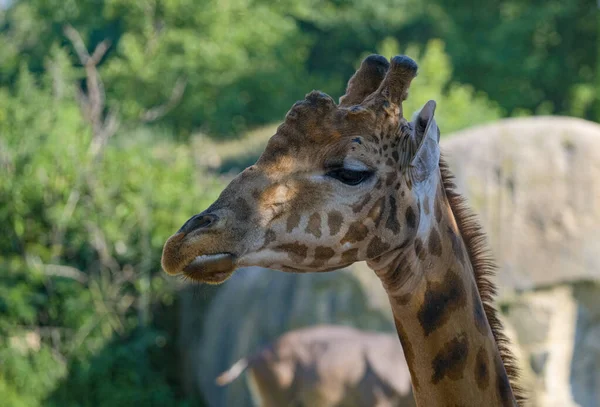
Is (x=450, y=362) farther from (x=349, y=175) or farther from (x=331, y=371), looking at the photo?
(x=331, y=371)

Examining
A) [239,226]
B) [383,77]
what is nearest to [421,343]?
[239,226]

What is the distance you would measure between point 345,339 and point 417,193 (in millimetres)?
5237

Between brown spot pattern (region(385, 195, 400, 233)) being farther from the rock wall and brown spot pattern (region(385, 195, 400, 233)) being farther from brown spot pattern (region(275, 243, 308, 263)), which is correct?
the rock wall

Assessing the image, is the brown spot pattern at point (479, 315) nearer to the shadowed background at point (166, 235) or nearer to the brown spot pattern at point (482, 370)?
the brown spot pattern at point (482, 370)

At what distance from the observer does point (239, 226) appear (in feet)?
7.46

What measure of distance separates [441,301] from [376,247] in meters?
0.26

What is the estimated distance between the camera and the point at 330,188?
2.39m

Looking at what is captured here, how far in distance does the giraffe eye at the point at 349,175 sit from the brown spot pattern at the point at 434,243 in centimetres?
27

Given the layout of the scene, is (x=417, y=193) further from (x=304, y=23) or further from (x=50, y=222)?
(x=304, y=23)

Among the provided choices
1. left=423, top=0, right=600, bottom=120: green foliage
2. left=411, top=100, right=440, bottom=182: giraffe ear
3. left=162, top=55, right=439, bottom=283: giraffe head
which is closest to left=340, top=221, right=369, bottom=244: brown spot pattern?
left=162, top=55, right=439, bottom=283: giraffe head

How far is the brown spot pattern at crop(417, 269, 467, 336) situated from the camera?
2.50 m

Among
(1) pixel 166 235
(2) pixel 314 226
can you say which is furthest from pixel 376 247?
(1) pixel 166 235

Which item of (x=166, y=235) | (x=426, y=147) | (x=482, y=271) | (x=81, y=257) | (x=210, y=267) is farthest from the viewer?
(x=81, y=257)

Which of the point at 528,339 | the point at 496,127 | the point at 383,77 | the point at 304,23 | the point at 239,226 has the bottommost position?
the point at 528,339
